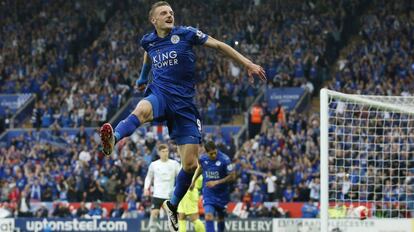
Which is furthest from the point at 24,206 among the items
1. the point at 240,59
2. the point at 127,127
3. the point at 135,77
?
the point at 240,59

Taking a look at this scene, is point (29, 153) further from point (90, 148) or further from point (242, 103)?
point (242, 103)

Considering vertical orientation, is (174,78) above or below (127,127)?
above

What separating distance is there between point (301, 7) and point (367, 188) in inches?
695

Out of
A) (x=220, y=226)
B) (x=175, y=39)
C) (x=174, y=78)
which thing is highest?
(x=175, y=39)

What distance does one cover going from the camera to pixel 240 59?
1009 centimetres

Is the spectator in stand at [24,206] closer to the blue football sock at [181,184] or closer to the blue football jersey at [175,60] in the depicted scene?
the blue football sock at [181,184]

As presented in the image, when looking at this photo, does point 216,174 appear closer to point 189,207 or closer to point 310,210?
point 189,207

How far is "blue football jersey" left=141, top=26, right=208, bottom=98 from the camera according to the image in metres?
10.6

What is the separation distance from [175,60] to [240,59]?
2.88 ft

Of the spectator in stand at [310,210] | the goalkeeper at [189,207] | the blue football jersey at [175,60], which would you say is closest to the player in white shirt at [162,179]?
the goalkeeper at [189,207]

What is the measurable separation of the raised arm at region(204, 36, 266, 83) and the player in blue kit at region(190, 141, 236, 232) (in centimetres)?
649

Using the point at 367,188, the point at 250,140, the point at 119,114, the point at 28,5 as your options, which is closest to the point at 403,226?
the point at 367,188

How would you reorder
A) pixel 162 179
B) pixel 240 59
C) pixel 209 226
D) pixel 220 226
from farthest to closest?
pixel 162 179 < pixel 220 226 < pixel 209 226 < pixel 240 59

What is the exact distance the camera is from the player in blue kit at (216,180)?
16828mm
